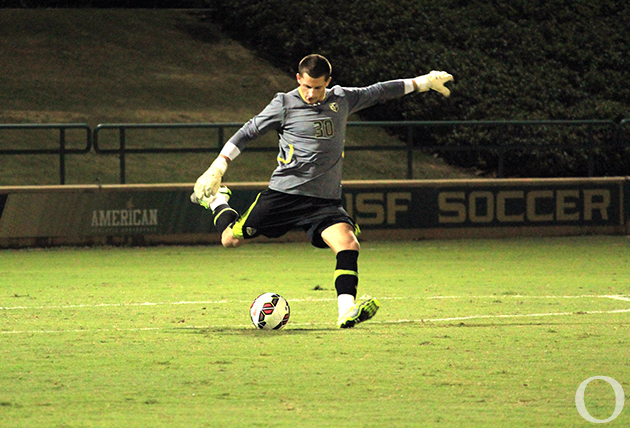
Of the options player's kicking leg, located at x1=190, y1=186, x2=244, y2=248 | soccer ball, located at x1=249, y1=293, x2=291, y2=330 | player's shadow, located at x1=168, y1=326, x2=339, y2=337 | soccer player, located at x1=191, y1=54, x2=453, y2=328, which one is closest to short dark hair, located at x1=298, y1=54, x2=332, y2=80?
soccer player, located at x1=191, y1=54, x2=453, y2=328

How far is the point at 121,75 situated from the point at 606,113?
11.7 m

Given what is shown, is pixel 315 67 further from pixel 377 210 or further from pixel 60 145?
pixel 60 145

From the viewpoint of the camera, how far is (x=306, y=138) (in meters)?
9.16

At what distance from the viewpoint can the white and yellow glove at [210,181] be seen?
916 cm

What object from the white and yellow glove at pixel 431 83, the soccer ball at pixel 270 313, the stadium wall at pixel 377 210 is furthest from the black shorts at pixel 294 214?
the stadium wall at pixel 377 210

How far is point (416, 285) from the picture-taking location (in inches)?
488

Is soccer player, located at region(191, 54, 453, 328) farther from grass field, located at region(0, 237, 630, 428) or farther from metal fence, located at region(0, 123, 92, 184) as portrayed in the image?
metal fence, located at region(0, 123, 92, 184)

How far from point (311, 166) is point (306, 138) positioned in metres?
0.24

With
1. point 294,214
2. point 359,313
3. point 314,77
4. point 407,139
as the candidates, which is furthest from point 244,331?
point 407,139

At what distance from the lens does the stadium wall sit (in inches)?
653

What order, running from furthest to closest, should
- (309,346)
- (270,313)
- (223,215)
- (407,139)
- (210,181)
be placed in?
1. (407,139)
2. (223,215)
3. (210,181)
4. (270,313)
5. (309,346)

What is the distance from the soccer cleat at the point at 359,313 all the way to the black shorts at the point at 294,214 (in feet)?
2.59

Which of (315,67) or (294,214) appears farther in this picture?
(294,214)

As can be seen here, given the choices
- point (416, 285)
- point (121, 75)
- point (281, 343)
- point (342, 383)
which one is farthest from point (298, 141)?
point (121, 75)
